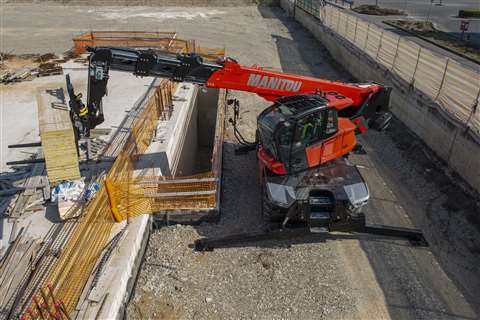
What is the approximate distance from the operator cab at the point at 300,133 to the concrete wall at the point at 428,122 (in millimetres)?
4442

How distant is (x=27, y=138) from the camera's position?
47.3 ft

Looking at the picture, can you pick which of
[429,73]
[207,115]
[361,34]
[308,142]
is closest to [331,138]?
[308,142]

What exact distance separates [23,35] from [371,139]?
106 feet

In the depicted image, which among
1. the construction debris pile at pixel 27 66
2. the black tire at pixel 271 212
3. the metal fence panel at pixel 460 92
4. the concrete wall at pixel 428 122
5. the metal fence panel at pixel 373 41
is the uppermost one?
the metal fence panel at pixel 373 41

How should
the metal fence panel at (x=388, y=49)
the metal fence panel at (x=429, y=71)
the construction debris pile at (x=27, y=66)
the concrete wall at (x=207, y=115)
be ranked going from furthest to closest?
the concrete wall at (x=207, y=115), the construction debris pile at (x=27, y=66), the metal fence panel at (x=388, y=49), the metal fence panel at (x=429, y=71)

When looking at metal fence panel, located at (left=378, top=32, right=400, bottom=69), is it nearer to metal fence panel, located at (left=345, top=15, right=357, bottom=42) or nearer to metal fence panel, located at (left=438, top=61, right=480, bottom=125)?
metal fence panel, located at (left=438, top=61, right=480, bottom=125)

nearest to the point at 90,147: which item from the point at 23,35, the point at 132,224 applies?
the point at 132,224

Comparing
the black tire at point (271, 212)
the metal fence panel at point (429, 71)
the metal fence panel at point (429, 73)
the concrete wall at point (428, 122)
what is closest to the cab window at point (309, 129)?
the black tire at point (271, 212)

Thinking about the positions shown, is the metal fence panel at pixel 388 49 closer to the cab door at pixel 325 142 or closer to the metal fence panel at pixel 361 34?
the metal fence panel at pixel 361 34

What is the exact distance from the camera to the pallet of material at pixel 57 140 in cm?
914

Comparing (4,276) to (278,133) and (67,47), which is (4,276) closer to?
(278,133)

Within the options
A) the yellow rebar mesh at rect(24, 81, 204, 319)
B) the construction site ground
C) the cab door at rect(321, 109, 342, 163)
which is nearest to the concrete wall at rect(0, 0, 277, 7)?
the construction site ground

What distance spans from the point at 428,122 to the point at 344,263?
7707mm

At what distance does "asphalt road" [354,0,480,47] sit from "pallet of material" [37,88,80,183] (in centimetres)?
2926
